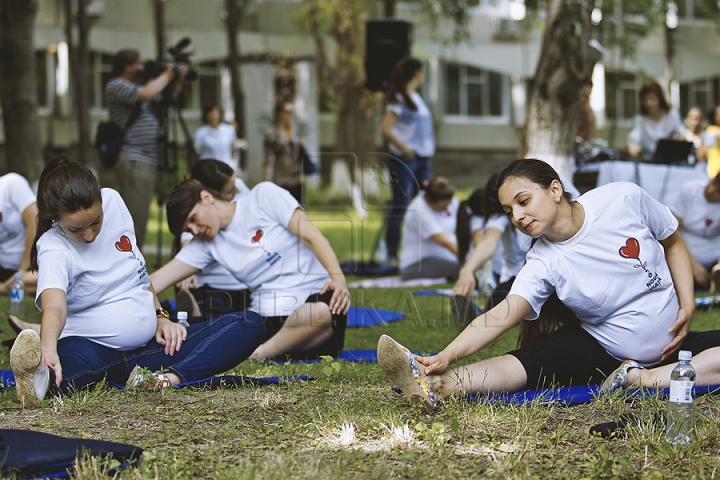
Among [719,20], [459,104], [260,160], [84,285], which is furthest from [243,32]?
[84,285]

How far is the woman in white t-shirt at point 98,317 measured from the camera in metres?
3.55

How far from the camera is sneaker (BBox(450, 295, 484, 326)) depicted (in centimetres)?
546

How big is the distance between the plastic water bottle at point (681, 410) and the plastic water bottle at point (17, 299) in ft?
14.3

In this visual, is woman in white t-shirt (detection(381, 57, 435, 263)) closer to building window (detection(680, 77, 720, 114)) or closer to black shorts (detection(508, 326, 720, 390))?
black shorts (detection(508, 326, 720, 390))

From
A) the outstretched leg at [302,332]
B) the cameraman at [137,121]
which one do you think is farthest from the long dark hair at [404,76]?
the outstretched leg at [302,332]

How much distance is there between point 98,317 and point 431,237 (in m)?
5.10

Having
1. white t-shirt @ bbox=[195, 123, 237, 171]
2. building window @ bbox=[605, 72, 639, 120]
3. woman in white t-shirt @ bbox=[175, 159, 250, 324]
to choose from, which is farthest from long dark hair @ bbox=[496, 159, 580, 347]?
building window @ bbox=[605, 72, 639, 120]

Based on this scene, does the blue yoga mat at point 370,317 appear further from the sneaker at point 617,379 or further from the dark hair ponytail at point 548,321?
the sneaker at point 617,379

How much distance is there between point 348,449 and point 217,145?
1014 cm

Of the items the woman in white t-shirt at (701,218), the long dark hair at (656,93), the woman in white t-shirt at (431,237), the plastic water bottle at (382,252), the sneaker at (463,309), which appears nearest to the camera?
the sneaker at (463,309)

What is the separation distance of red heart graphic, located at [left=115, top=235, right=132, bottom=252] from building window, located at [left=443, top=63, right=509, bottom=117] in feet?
77.7

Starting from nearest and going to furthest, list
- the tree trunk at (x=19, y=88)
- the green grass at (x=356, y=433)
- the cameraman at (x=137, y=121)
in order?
the green grass at (x=356, y=433), the cameraman at (x=137, y=121), the tree trunk at (x=19, y=88)

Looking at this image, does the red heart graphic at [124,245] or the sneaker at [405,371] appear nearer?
the sneaker at [405,371]

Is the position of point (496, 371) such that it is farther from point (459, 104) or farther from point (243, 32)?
point (459, 104)
